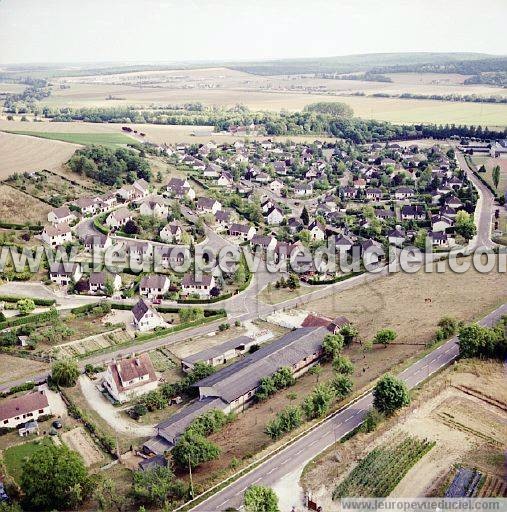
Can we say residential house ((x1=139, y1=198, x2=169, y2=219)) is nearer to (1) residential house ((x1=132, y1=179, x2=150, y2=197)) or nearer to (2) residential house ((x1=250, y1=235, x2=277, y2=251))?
(1) residential house ((x1=132, y1=179, x2=150, y2=197))

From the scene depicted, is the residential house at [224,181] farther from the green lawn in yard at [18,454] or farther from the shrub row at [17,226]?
the green lawn in yard at [18,454]

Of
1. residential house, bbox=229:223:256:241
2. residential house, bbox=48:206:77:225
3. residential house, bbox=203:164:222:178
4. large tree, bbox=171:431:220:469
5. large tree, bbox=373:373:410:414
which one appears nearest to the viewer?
large tree, bbox=171:431:220:469

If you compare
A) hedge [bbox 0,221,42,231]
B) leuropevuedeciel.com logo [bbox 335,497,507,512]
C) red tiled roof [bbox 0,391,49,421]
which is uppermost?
hedge [bbox 0,221,42,231]

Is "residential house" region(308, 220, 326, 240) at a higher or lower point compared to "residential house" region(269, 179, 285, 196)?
lower

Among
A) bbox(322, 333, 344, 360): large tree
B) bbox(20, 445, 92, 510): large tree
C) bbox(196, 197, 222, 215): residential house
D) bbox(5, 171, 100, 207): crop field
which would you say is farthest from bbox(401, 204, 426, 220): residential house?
bbox(20, 445, 92, 510): large tree

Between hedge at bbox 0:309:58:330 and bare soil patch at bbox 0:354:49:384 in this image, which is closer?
bare soil patch at bbox 0:354:49:384

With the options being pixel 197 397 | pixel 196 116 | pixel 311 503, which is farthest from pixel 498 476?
pixel 196 116

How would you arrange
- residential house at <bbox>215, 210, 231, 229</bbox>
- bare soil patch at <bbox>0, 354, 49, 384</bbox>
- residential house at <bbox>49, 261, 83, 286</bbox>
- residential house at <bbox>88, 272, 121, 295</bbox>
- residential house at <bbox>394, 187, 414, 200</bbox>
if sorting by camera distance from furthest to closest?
residential house at <bbox>394, 187, 414, 200</bbox>
residential house at <bbox>215, 210, 231, 229</bbox>
residential house at <bbox>49, 261, 83, 286</bbox>
residential house at <bbox>88, 272, 121, 295</bbox>
bare soil patch at <bbox>0, 354, 49, 384</bbox>
